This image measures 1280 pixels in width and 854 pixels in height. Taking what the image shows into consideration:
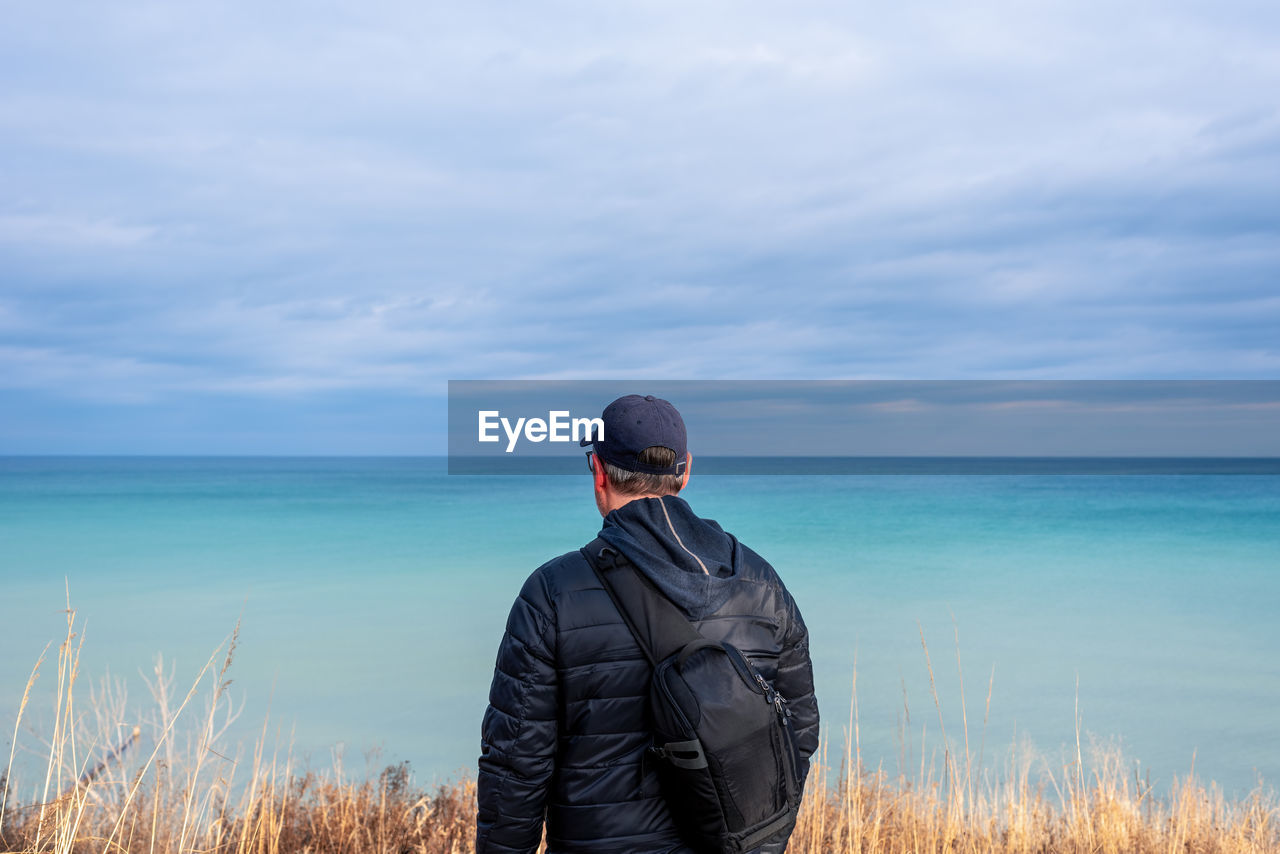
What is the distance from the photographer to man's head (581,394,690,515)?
2066mm

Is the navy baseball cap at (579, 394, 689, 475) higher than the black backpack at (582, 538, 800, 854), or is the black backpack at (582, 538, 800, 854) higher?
the navy baseball cap at (579, 394, 689, 475)

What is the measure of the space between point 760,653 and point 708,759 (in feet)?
0.94

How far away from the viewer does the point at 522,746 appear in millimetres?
1934

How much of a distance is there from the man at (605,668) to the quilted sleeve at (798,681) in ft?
0.33

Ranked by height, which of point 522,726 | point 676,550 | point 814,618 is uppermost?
point 676,550

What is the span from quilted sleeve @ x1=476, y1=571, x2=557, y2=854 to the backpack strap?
0.47 feet

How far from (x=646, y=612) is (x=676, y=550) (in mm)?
145

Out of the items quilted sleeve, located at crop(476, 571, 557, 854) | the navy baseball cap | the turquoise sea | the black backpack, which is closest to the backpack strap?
the black backpack

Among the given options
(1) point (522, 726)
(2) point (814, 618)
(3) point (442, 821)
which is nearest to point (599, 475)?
(1) point (522, 726)

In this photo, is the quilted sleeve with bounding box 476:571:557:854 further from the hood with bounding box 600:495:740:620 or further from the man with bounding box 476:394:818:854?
the hood with bounding box 600:495:740:620

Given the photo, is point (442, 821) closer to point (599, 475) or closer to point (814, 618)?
point (599, 475)

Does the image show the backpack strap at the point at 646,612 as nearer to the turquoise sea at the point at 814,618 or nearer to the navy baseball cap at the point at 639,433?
the navy baseball cap at the point at 639,433

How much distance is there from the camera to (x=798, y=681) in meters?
2.24

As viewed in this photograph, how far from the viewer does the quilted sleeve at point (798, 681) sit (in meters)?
2.18
